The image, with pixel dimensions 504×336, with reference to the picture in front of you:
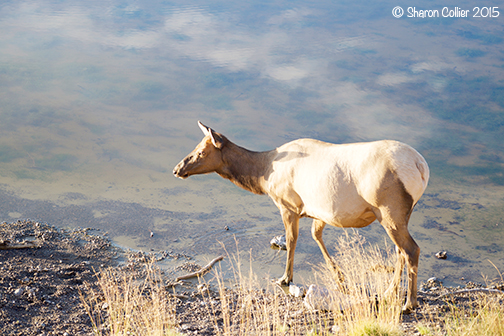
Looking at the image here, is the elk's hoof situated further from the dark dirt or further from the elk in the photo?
the dark dirt

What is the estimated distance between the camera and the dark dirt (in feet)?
18.4

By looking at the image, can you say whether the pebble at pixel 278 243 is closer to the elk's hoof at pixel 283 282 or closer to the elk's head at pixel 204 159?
the elk's hoof at pixel 283 282

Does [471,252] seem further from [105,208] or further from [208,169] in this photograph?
[105,208]

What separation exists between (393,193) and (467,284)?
2.65 meters

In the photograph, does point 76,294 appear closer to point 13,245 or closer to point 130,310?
point 130,310

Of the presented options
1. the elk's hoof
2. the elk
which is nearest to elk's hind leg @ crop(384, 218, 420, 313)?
the elk

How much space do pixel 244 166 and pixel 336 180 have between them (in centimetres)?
156

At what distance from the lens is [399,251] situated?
5.91 m

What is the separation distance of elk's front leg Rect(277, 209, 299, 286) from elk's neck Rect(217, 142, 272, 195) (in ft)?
1.74

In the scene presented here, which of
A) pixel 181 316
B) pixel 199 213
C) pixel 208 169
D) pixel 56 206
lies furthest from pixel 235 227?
pixel 56 206

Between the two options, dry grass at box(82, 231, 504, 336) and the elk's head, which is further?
the elk's head

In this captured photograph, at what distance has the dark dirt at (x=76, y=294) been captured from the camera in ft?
18.4

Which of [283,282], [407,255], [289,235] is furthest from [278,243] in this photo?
[407,255]

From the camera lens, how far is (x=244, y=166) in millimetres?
6922
